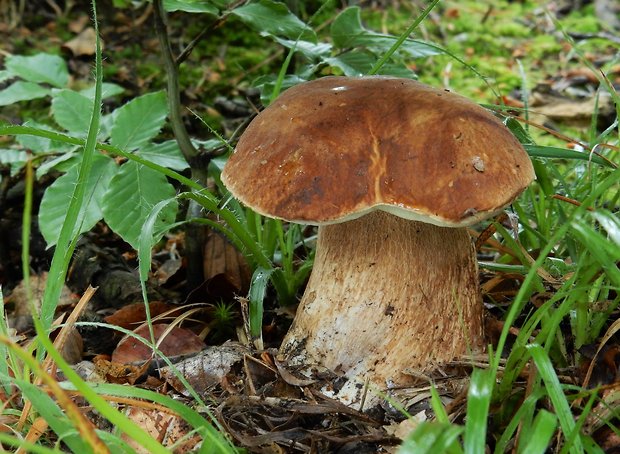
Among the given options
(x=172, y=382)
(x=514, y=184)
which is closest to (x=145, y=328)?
(x=172, y=382)

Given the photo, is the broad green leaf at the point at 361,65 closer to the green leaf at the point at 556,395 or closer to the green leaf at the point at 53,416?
the green leaf at the point at 556,395

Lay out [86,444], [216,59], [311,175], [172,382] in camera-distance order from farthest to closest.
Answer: [216,59]
[172,382]
[311,175]
[86,444]

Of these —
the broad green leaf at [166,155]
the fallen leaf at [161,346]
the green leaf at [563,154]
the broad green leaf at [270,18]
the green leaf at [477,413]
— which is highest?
the broad green leaf at [270,18]

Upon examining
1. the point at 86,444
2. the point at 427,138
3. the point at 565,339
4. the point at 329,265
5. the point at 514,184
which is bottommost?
the point at 565,339

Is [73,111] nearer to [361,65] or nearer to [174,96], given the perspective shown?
[174,96]

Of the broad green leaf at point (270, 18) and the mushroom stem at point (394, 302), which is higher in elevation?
the broad green leaf at point (270, 18)

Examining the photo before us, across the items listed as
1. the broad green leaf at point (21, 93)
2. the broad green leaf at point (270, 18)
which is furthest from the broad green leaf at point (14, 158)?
the broad green leaf at point (270, 18)

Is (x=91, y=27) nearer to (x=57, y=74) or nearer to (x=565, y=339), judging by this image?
(x=57, y=74)
